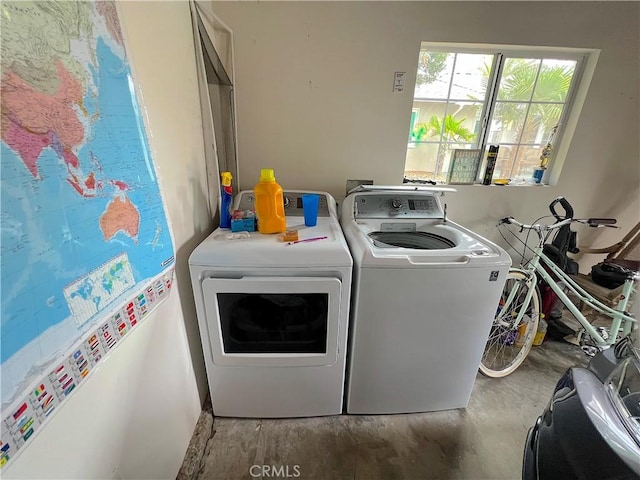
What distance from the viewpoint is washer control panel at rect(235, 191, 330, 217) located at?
5.12 ft

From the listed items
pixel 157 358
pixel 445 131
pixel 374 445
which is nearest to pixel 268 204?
pixel 157 358

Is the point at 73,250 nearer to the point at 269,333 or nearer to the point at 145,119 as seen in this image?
the point at 145,119

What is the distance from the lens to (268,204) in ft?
4.19

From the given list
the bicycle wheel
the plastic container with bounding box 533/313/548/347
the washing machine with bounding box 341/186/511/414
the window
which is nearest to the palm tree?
the window

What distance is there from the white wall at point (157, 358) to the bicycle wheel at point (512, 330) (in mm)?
1727

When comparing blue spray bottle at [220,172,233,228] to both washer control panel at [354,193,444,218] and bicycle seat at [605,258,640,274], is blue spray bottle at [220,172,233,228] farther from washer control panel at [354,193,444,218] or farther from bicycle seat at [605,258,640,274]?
bicycle seat at [605,258,640,274]

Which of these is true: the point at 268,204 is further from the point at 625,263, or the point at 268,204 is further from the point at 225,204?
the point at 625,263

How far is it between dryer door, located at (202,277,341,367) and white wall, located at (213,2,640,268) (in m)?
0.94

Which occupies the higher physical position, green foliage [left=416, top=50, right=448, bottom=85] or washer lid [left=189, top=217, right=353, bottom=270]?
green foliage [left=416, top=50, right=448, bottom=85]

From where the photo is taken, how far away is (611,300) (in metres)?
1.68

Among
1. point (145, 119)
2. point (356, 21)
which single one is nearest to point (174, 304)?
point (145, 119)

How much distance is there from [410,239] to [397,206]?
208mm

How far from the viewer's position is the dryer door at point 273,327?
46.3 inches

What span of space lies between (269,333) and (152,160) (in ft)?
2.79
